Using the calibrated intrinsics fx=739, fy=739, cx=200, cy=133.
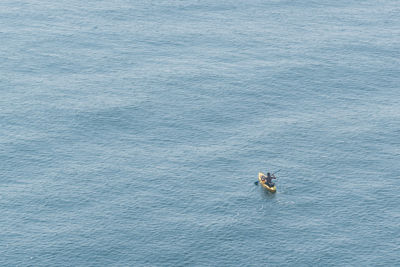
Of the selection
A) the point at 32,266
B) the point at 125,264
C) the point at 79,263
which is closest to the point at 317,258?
the point at 125,264

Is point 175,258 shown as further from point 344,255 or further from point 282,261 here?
point 344,255

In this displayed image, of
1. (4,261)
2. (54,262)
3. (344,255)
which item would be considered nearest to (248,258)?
(344,255)

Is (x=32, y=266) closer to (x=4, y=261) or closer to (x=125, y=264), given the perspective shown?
(x=4, y=261)

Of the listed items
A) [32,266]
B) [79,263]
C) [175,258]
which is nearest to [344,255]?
[175,258]

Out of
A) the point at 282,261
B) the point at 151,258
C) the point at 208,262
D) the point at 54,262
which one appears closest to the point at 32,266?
the point at 54,262

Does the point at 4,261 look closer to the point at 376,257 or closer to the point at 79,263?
the point at 79,263

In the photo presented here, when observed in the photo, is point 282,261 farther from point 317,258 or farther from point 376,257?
point 376,257
